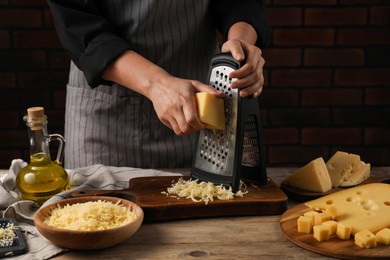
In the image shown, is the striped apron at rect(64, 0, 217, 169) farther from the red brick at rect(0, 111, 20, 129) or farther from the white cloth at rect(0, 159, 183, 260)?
the red brick at rect(0, 111, 20, 129)

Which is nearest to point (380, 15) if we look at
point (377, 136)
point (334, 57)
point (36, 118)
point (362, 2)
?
point (362, 2)

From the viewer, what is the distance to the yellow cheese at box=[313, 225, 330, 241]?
4.23 ft

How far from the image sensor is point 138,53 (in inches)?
74.5

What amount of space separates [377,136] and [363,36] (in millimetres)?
485

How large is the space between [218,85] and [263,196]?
0.96ft

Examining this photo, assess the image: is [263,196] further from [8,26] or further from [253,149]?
[8,26]

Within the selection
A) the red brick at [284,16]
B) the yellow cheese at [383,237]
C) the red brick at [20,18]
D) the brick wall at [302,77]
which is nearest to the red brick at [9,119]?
the brick wall at [302,77]

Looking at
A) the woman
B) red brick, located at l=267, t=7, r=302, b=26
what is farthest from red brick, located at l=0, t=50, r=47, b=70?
red brick, located at l=267, t=7, r=302, b=26

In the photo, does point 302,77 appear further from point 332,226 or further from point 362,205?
point 332,226

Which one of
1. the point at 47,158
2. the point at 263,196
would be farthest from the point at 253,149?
the point at 47,158

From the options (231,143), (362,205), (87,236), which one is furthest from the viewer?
(231,143)

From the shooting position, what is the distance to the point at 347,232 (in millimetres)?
1301

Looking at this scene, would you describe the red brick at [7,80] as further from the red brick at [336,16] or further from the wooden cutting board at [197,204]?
the wooden cutting board at [197,204]

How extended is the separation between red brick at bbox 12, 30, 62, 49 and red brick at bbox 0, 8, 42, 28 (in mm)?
36
